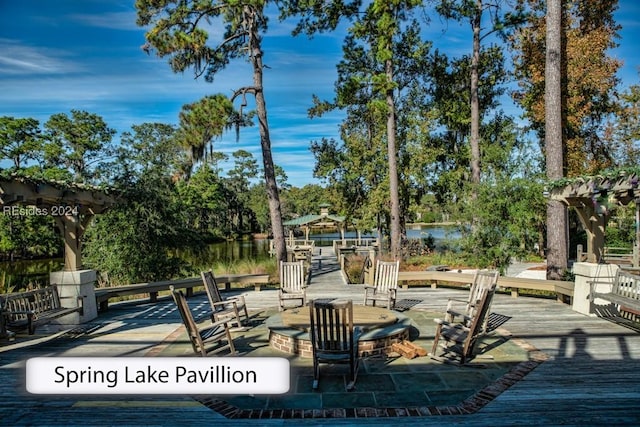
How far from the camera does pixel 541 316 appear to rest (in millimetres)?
7125

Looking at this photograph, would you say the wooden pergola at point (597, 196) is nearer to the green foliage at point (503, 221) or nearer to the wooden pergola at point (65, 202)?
the green foliage at point (503, 221)

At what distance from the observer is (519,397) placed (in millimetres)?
3850

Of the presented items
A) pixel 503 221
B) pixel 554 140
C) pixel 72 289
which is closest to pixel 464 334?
pixel 503 221

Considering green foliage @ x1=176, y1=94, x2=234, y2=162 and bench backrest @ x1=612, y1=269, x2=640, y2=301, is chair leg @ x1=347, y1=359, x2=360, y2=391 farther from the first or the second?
green foliage @ x1=176, y1=94, x2=234, y2=162

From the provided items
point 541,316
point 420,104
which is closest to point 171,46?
point 541,316

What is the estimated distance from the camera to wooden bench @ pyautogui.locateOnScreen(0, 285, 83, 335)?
5.77 m

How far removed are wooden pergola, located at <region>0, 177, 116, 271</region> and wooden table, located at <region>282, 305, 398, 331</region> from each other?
12.8 ft

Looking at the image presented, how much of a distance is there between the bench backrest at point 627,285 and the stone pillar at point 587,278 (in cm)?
25

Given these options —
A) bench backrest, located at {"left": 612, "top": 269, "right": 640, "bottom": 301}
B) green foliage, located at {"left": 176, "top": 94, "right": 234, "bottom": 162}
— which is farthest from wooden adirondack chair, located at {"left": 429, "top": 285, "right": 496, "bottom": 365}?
green foliage, located at {"left": 176, "top": 94, "right": 234, "bottom": 162}

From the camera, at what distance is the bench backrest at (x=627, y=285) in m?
6.40

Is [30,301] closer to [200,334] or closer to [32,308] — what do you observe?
[32,308]

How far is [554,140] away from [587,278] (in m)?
4.34

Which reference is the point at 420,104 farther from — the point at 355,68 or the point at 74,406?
the point at 74,406

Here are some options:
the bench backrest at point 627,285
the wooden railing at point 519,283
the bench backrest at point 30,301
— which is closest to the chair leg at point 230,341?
the bench backrest at point 30,301
